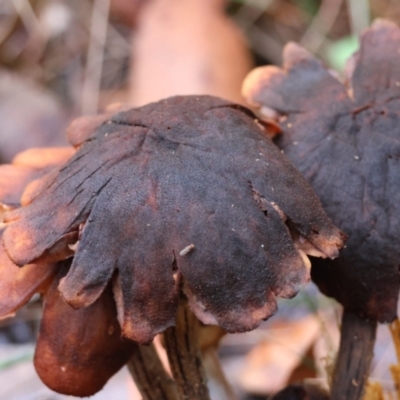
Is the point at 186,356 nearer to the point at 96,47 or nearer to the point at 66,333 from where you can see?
the point at 66,333

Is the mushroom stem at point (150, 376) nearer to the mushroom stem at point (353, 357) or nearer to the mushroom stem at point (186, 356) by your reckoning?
the mushroom stem at point (186, 356)

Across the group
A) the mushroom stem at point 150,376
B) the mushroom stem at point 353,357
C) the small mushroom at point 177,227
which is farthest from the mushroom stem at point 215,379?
the small mushroom at point 177,227

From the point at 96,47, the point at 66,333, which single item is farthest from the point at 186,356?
the point at 96,47

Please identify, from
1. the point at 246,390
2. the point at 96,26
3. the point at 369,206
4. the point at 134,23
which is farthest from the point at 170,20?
the point at 369,206

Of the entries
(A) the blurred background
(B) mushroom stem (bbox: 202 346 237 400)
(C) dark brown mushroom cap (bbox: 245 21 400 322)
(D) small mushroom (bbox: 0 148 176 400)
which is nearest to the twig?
(A) the blurred background

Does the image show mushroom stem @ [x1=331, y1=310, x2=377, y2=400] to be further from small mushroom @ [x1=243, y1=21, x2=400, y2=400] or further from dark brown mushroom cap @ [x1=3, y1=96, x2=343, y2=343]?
dark brown mushroom cap @ [x1=3, y1=96, x2=343, y2=343]

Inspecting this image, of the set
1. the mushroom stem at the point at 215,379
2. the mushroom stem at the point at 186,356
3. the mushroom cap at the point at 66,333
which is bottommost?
the mushroom stem at the point at 215,379
